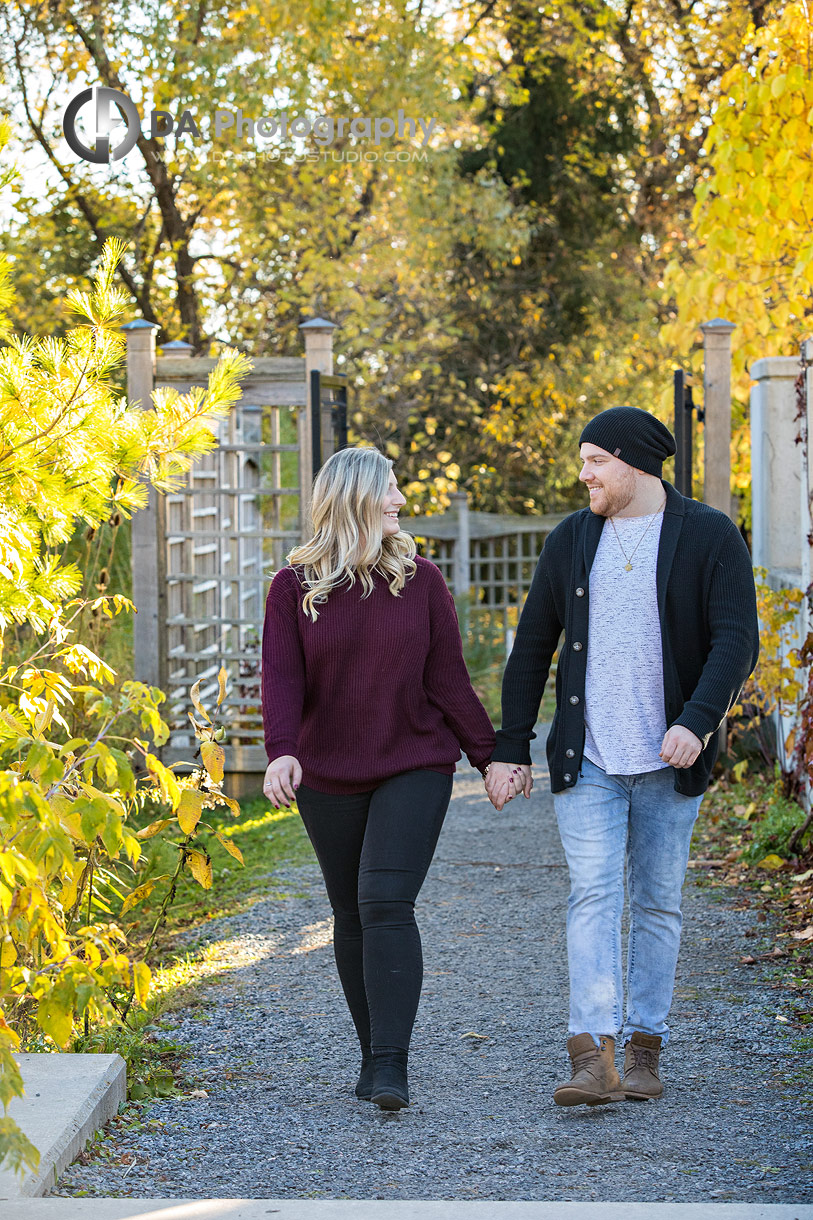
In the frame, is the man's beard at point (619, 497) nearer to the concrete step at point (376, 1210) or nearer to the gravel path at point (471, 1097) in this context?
the gravel path at point (471, 1097)

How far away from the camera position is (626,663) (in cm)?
332

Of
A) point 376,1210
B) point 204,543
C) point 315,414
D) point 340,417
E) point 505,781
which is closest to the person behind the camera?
point 376,1210

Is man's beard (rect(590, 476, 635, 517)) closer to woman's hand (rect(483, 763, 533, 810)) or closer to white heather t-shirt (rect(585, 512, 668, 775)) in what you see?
white heather t-shirt (rect(585, 512, 668, 775))

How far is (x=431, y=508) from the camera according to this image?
14.9m

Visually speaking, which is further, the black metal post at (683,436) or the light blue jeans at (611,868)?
the black metal post at (683,436)

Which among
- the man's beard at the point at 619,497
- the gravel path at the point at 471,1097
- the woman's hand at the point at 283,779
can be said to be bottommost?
the gravel path at the point at 471,1097

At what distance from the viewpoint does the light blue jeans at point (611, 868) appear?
3320 mm

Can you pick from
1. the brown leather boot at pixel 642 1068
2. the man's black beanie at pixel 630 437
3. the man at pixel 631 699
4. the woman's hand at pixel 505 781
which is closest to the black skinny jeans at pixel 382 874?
the woman's hand at pixel 505 781

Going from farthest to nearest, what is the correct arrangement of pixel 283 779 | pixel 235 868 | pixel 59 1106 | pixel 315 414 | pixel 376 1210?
pixel 315 414 < pixel 235 868 < pixel 283 779 < pixel 59 1106 < pixel 376 1210

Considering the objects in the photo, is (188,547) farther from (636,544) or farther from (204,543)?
(636,544)

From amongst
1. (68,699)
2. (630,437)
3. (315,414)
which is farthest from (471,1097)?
(315,414)

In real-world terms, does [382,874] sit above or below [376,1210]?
above

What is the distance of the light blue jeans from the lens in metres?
3.32

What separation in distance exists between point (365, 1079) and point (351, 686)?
39.2 inches
